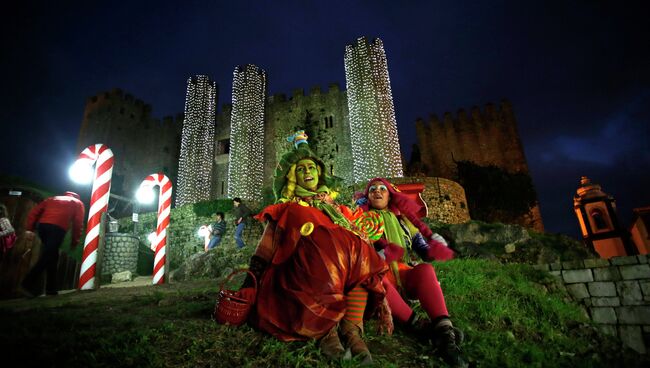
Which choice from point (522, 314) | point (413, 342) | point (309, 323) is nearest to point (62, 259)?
point (309, 323)

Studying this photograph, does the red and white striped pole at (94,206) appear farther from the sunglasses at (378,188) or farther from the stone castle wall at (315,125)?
the stone castle wall at (315,125)

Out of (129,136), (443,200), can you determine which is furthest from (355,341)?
(129,136)

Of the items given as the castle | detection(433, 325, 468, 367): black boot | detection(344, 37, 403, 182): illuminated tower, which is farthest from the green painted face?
the castle

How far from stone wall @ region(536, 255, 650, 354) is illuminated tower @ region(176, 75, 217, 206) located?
22.5 metres

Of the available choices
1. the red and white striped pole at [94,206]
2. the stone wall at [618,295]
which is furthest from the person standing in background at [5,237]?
the stone wall at [618,295]

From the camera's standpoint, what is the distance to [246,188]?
67.6 feet

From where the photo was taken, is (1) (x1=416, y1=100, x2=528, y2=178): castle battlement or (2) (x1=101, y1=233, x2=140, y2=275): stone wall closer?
(2) (x1=101, y1=233, x2=140, y2=275): stone wall

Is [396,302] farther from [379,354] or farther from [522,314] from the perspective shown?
[522,314]

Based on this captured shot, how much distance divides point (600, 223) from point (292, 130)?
1968 centimetres

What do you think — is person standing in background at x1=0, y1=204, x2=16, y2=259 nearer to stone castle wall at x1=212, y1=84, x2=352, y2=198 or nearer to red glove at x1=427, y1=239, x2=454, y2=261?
red glove at x1=427, y1=239, x2=454, y2=261

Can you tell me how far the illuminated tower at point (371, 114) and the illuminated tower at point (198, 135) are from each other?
11762mm

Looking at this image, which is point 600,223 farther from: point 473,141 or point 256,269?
point 256,269

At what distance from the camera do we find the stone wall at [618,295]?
429cm

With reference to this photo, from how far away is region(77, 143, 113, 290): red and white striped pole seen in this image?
5750 millimetres
